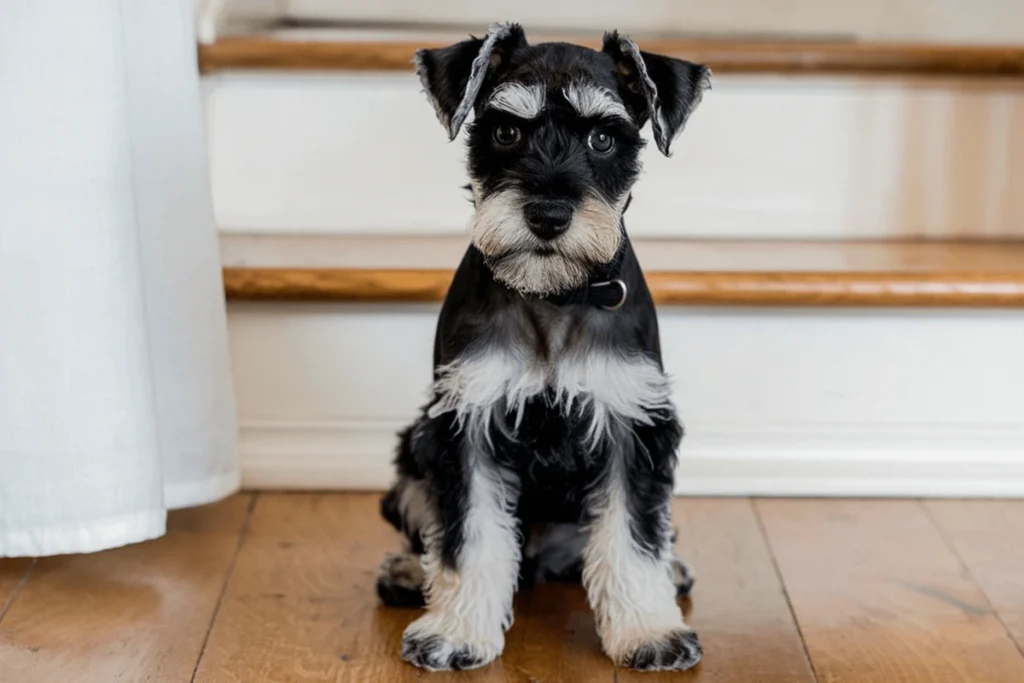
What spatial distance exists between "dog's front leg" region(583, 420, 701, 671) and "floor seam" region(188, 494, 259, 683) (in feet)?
1.85

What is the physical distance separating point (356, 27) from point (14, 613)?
1.54m

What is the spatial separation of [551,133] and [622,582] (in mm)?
627

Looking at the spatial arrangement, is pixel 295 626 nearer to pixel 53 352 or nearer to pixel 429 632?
pixel 429 632

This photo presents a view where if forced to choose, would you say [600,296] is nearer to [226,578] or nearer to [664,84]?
[664,84]

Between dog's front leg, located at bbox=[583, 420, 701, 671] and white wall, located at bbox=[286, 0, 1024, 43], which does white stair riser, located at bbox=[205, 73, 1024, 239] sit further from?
dog's front leg, located at bbox=[583, 420, 701, 671]

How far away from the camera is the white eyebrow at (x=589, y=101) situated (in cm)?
159

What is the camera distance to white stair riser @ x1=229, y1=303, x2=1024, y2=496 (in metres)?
2.28

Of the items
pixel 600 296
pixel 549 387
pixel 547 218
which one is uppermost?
pixel 547 218

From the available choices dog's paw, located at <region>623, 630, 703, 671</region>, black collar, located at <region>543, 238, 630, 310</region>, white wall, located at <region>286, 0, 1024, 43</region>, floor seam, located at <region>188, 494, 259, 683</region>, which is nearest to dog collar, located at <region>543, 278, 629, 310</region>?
black collar, located at <region>543, 238, 630, 310</region>

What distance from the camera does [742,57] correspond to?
2391 mm

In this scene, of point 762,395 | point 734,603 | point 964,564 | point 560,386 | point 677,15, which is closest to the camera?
point 560,386

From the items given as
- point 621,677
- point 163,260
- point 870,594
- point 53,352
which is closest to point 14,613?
point 53,352

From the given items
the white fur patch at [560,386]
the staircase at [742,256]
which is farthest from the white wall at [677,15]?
the white fur patch at [560,386]

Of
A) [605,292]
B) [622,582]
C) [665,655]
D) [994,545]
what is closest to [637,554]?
[622,582]
